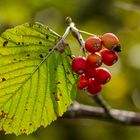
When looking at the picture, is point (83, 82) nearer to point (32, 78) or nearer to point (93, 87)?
point (93, 87)

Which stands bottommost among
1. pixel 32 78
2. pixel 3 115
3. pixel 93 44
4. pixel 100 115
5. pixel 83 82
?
pixel 100 115

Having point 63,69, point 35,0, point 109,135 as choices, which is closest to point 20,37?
point 63,69

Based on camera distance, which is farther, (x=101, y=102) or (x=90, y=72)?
(x=101, y=102)

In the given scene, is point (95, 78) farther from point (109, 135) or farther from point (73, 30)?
point (109, 135)

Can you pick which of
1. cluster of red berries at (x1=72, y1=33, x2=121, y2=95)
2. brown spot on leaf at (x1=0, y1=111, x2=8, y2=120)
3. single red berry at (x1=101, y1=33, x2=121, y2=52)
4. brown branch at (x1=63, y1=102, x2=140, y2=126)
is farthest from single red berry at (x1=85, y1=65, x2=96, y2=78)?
brown branch at (x1=63, y1=102, x2=140, y2=126)

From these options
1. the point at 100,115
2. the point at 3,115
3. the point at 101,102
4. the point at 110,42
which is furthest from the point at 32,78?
the point at 100,115

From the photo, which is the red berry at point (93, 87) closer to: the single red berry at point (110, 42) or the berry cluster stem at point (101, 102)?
the single red berry at point (110, 42)
